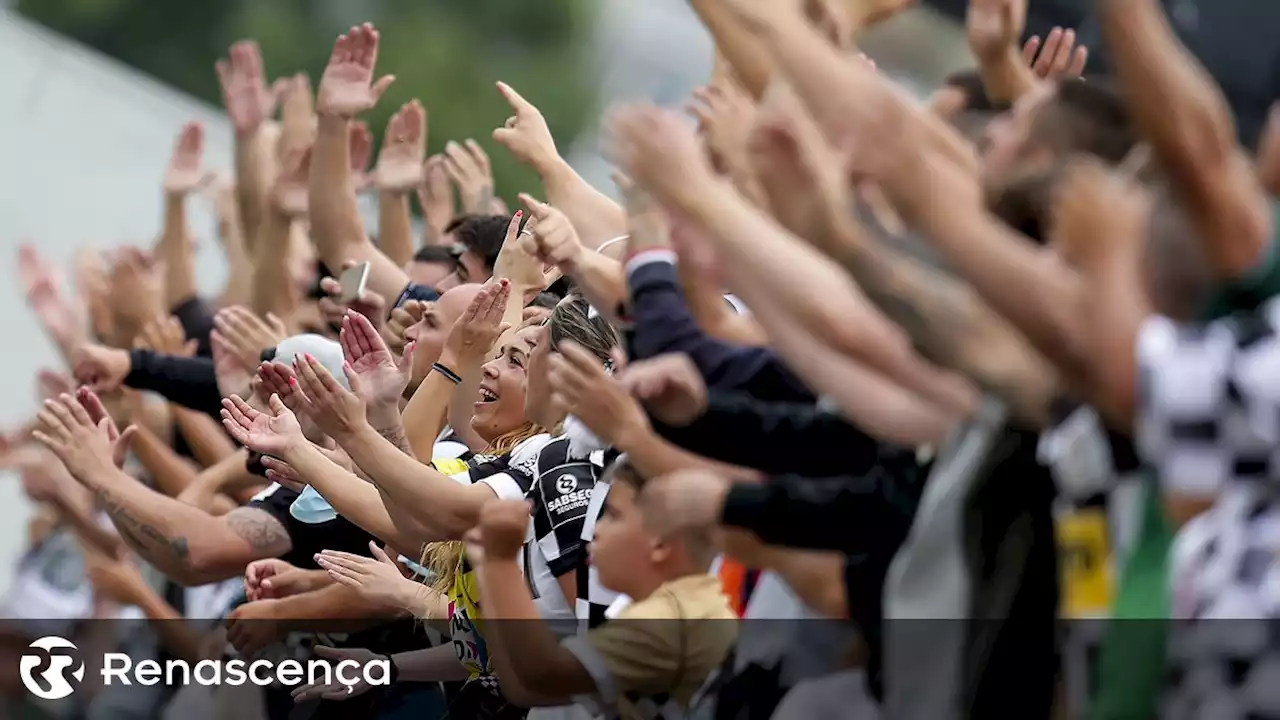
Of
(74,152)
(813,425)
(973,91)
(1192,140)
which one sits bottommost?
(74,152)

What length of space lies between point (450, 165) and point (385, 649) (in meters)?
2.10

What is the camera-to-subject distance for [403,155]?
7.28 meters

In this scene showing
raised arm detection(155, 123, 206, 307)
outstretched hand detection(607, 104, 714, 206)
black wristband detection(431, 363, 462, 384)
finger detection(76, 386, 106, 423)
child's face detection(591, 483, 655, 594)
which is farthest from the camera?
raised arm detection(155, 123, 206, 307)

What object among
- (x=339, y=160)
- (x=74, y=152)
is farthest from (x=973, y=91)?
(x=74, y=152)

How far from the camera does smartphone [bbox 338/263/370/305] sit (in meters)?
6.13

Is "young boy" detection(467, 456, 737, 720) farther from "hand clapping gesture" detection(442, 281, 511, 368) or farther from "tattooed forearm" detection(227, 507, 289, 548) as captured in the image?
"tattooed forearm" detection(227, 507, 289, 548)

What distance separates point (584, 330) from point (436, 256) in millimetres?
1670

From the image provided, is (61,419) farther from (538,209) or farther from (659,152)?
(659,152)

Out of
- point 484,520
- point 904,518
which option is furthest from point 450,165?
point 904,518

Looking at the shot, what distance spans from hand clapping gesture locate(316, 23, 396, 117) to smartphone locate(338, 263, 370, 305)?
69cm

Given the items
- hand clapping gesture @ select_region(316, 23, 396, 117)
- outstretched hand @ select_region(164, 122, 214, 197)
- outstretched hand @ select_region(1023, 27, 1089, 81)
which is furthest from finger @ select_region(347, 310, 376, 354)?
outstretched hand @ select_region(164, 122, 214, 197)

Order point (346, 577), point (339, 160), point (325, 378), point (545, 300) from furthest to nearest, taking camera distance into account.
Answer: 1. point (339, 160)
2. point (545, 300)
3. point (346, 577)
4. point (325, 378)

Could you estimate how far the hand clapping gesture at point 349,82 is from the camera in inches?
267

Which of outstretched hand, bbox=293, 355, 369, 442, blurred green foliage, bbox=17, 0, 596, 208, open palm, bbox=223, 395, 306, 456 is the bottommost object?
blurred green foliage, bbox=17, 0, 596, 208
